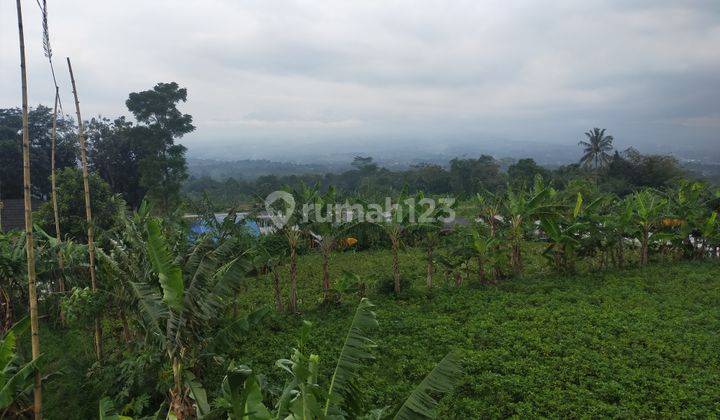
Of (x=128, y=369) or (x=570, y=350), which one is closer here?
(x=128, y=369)

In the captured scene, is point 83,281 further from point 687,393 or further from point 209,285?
point 687,393

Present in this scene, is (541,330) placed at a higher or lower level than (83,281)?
lower

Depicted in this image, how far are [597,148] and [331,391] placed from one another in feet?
164

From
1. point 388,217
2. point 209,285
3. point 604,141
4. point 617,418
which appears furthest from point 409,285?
point 604,141

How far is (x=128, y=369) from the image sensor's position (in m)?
6.00

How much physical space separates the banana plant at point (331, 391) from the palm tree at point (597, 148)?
47700mm

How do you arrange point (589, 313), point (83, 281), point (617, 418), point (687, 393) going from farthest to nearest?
point (589, 313) < point (83, 281) < point (687, 393) < point (617, 418)

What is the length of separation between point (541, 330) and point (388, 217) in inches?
195

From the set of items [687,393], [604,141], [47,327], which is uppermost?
[604,141]

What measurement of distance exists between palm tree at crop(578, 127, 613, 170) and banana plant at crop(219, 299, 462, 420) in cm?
4770

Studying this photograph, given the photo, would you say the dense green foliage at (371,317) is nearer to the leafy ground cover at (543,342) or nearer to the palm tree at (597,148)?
the leafy ground cover at (543,342)

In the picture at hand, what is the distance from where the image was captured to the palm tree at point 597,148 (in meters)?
45.5

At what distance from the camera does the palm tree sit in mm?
45531

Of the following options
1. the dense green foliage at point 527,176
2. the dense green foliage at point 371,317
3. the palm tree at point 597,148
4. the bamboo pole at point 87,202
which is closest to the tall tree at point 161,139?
the dense green foliage at point 527,176
